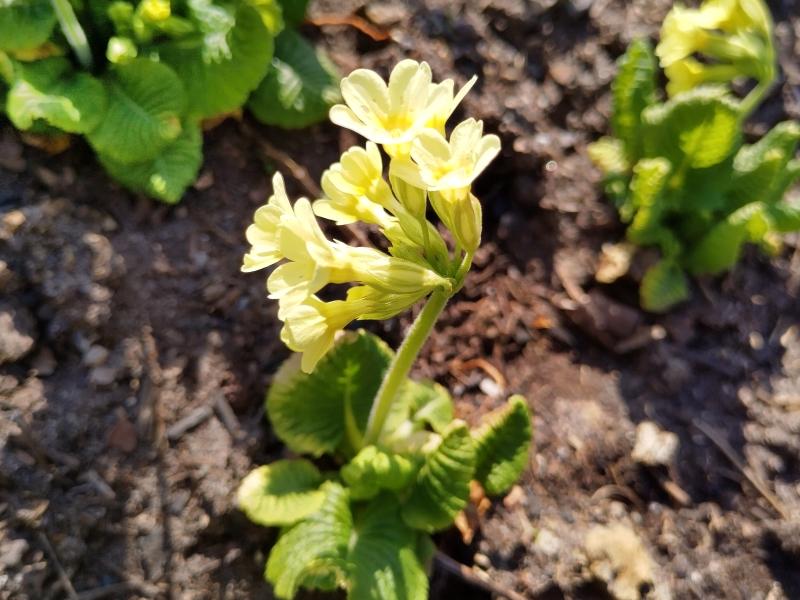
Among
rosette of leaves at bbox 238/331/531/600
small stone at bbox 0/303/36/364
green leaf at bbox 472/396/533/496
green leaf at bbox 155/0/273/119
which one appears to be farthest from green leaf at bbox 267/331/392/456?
green leaf at bbox 155/0/273/119

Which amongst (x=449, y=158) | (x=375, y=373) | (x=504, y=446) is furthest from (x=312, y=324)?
→ (x=504, y=446)

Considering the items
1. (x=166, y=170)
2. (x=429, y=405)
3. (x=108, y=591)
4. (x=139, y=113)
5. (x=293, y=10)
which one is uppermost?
(x=293, y=10)

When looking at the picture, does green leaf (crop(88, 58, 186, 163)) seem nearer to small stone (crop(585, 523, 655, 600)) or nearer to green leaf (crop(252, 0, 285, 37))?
green leaf (crop(252, 0, 285, 37))

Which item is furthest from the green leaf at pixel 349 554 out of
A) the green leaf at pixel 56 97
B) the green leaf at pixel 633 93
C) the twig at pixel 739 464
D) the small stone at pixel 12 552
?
the green leaf at pixel 633 93

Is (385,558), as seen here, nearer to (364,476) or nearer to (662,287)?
(364,476)

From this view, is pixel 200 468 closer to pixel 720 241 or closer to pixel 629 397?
pixel 629 397

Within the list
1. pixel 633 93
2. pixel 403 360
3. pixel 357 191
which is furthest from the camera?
pixel 633 93

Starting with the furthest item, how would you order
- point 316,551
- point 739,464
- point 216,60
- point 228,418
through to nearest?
point 739,464, point 216,60, point 228,418, point 316,551
